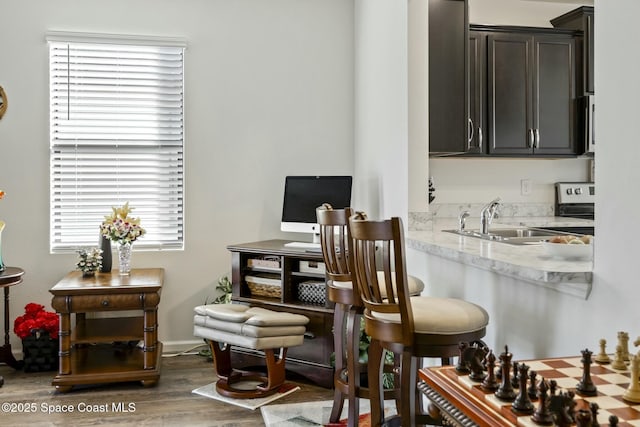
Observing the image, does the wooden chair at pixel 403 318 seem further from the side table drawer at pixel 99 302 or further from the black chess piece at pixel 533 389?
the side table drawer at pixel 99 302

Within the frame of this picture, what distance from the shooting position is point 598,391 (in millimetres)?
1338

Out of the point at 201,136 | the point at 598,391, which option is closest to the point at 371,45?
the point at 201,136

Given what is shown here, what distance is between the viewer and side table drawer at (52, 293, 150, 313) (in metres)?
3.61

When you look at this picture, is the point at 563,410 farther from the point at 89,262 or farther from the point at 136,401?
the point at 89,262

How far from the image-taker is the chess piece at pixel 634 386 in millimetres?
1269

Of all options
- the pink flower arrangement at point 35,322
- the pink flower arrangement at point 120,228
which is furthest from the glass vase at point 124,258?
the pink flower arrangement at point 35,322

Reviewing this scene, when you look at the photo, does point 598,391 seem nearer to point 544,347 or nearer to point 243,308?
point 544,347

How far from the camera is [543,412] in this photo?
1159mm

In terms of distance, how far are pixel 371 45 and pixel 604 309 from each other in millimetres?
2845

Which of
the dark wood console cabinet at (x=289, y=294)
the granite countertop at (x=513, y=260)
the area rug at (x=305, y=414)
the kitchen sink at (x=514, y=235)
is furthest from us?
the dark wood console cabinet at (x=289, y=294)

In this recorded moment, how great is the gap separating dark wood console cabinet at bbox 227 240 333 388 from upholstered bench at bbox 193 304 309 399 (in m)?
0.16

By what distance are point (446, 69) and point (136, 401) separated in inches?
103

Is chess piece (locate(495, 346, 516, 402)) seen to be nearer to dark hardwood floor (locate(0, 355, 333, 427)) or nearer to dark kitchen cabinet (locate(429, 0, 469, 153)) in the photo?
dark hardwood floor (locate(0, 355, 333, 427))

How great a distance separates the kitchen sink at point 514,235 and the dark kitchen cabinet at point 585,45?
4.63 ft
